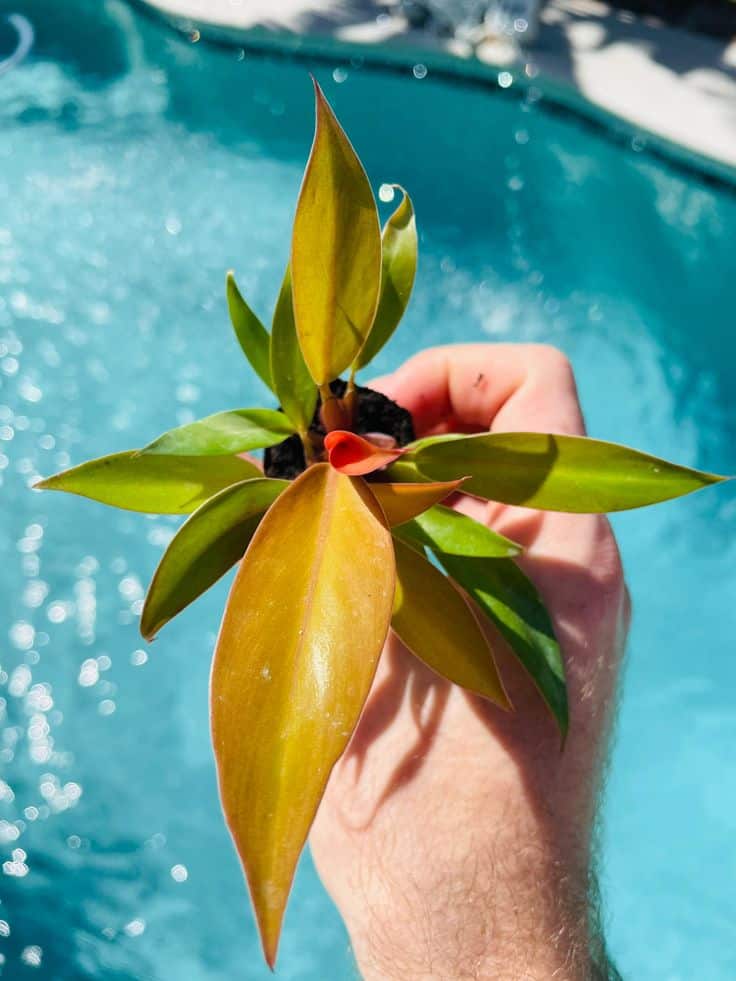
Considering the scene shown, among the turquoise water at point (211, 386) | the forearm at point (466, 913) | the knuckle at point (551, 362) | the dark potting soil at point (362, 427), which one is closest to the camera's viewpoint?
the forearm at point (466, 913)

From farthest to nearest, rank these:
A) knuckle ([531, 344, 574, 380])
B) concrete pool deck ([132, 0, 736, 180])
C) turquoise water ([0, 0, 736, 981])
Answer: concrete pool deck ([132, 0, 736, 180]) → turquoise water ([0, 0, 736, 981]) → knuckle ([531, 344, 574, 380])

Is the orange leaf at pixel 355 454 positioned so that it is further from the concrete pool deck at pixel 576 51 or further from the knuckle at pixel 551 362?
the concrete pool deck at pixel 576 51

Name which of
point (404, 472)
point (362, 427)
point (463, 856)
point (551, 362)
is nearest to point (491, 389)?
point (551, 362)

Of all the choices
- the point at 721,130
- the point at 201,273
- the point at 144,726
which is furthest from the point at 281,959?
the point at 721,130

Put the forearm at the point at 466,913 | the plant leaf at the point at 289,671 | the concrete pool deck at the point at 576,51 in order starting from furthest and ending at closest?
the concrete pool deck at the point at 576,51 < the forearm at the point at 466,913 < the plant leaf at the point at 289,671

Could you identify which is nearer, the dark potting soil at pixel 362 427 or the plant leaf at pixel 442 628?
the plant leaf at pixel 442 628

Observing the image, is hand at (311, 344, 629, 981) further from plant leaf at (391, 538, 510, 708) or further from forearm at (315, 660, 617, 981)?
plant leaf at (391, 538, 510, 708)

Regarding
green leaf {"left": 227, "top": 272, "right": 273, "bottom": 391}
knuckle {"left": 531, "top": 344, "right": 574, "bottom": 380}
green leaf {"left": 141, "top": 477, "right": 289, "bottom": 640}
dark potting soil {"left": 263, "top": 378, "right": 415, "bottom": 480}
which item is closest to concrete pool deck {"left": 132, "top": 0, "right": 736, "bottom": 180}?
knuckle {"left": 531, "top": 344, "right": 574, "bottom": 380}

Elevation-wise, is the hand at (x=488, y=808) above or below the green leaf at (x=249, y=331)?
below

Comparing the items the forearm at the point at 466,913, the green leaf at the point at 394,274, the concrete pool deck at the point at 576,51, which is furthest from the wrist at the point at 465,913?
the concrete pool deck at the point at 576,51
